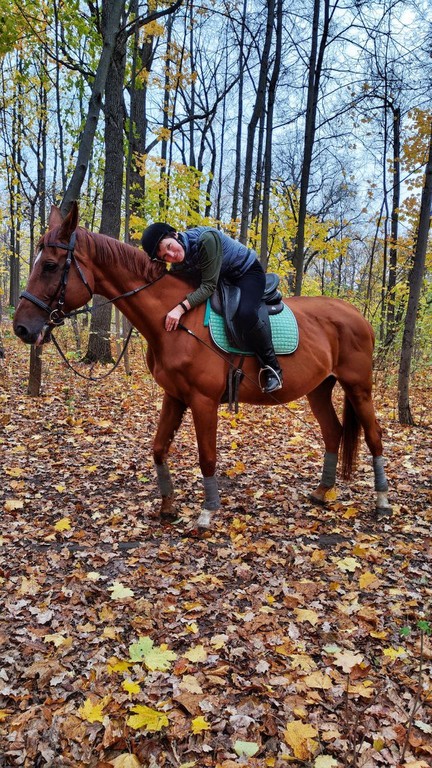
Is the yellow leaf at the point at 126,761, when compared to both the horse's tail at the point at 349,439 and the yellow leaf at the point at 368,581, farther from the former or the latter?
the horse's tail at the point at 349,439

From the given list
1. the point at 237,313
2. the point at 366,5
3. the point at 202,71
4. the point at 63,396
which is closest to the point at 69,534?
the point at 237,313

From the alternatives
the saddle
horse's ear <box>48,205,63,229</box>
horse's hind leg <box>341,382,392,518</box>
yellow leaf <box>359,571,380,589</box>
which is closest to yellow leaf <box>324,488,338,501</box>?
horse's hind leg <box>341,382,392,518</box>

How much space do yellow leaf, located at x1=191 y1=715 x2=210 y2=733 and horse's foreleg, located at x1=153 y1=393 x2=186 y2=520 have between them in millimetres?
2261

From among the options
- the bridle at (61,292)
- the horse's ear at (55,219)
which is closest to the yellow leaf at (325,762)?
the bridle at (61,292)

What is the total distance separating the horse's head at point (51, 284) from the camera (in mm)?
3361

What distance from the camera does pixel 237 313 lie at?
3898 millimetres

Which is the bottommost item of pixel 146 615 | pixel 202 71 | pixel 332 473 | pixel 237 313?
pixel 146 615

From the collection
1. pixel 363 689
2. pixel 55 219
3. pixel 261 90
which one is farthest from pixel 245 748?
pixel 261 90

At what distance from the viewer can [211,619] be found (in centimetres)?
291

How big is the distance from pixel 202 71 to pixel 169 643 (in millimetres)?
26327

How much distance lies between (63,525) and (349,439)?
10.5 ft

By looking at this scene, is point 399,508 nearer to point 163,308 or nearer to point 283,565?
point 283,565

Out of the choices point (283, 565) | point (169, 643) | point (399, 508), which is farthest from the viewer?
point (399, 508)

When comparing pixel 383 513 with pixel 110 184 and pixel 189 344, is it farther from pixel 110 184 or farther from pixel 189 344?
pixel 110 184
